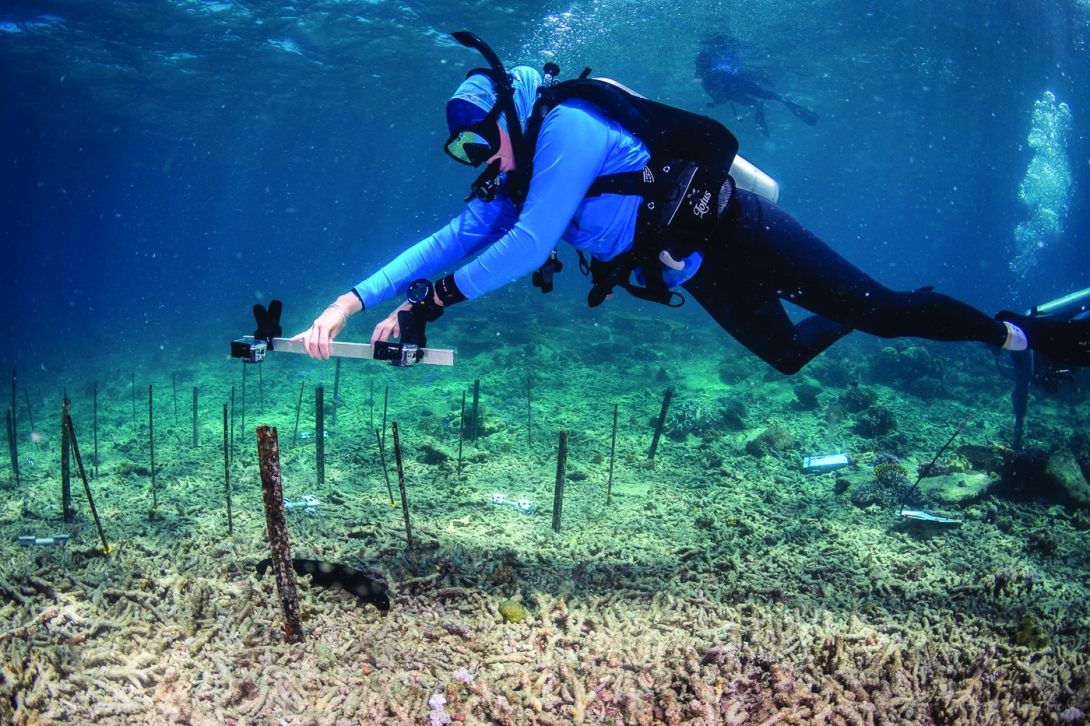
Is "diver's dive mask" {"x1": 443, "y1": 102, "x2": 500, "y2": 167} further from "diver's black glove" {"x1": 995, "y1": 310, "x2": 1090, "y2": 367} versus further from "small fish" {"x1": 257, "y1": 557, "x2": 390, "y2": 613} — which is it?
"diver's black glove" {"x1": 995, "y1": 310, "x2": 1090, "y2": 367}

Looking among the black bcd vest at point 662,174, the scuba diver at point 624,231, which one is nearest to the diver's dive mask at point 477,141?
the scuba diver at point 624,231

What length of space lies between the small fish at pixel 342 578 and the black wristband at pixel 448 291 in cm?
186

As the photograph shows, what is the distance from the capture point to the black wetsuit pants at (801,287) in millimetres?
3176

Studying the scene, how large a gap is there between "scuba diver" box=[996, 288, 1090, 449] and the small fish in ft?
16.9

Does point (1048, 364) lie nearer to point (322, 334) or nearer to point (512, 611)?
point (512, 611)

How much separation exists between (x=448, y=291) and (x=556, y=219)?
72cm

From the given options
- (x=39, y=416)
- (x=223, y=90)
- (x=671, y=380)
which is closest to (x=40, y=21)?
(x=223, y=90)

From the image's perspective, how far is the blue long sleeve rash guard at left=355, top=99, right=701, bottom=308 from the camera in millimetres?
2479

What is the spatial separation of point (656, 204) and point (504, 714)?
9.17ft

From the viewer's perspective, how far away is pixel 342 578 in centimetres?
313

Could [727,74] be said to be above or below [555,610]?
above

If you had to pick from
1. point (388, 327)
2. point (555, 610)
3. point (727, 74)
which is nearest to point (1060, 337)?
point (555, 610)

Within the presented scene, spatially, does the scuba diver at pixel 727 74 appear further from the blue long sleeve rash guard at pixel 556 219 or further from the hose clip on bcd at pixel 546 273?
the hose clip on bcd at pixel 546 273

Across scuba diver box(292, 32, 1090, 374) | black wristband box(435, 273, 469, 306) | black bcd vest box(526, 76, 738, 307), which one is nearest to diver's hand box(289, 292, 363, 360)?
scuba diver box(292, 32, 1090, 374)
